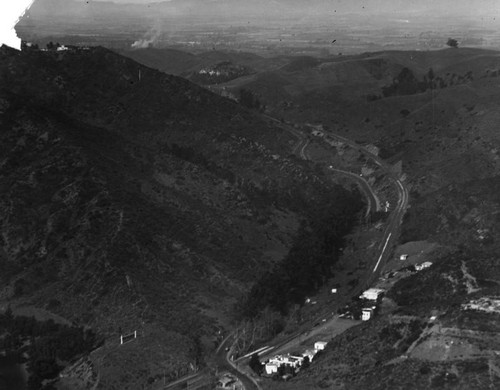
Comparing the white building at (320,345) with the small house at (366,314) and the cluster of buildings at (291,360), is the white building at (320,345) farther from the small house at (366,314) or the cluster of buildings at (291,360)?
the small house at (366,314)

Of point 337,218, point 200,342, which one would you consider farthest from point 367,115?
point 200,342

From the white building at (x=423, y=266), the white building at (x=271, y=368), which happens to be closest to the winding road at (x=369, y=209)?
the white building at (x=271, y=368)

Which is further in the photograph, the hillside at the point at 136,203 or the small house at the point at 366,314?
the hillside at the point at 136,203

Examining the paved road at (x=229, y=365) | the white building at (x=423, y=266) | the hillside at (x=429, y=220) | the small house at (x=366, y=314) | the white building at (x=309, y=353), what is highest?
the hillside at (x=429, y=220)

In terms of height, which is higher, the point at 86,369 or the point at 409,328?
the point at 409,328

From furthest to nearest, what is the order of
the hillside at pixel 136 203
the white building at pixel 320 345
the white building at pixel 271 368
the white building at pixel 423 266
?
the white building at pixel 423 266 → the hillside at pixel 136 203 → the white building at pixel 320 345 → the white building at pixel 271 368

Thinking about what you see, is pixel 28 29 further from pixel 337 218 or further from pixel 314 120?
pixel 337 218

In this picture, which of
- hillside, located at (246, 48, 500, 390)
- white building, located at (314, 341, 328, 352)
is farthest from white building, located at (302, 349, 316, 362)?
hillside, located at (246, 48, 500, 390)
